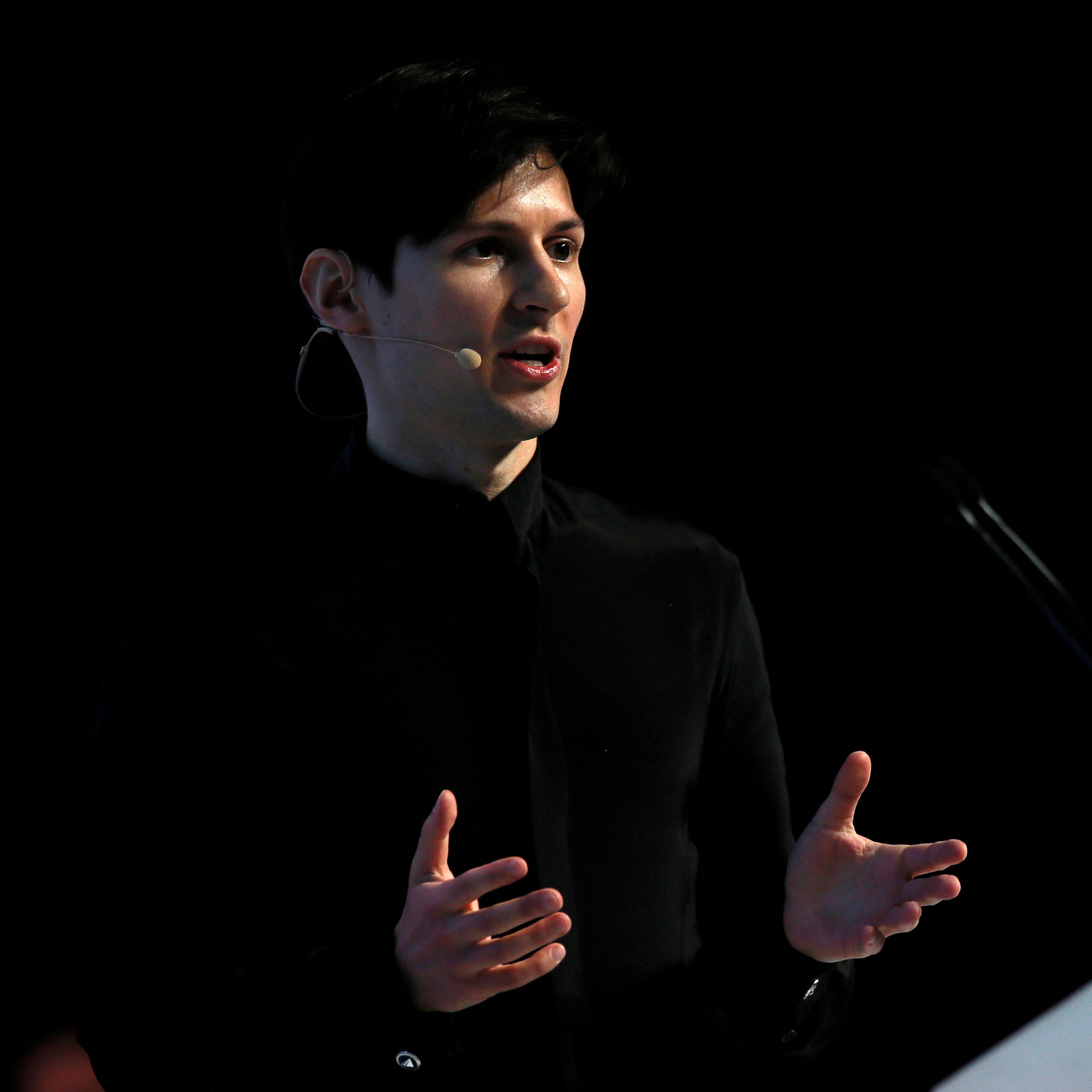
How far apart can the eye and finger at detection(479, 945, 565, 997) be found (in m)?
0.78

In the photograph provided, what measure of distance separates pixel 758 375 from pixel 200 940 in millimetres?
1347

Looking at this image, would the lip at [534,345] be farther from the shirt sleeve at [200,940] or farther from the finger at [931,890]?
the finger at [931,890]

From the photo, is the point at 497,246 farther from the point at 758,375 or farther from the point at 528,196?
the point at 758,375

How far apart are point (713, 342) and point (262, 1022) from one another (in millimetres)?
1383

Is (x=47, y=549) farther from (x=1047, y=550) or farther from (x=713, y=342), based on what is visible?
(x=1047, y=550)

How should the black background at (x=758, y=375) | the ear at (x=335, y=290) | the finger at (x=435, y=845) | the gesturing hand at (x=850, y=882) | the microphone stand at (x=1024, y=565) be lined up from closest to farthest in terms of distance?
the microphone stand at (x=1024, y=565) → the finger at (x=435, y=845) → the gesturing hand at (x=850, y=882) → the ear at (x=335, y=290) → the black background at (x=758, y=375)

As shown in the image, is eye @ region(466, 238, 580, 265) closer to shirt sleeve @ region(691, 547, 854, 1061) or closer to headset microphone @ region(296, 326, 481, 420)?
headset microphone @ region(296, 326, 481, 420)

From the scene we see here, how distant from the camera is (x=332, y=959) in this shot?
115 cm

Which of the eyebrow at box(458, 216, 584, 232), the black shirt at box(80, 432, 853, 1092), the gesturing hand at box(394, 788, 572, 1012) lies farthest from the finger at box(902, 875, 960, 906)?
the eyebrow at box(458, 216, 584, 232)

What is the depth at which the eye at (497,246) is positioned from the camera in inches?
51.8

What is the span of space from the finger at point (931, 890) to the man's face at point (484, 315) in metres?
0.64

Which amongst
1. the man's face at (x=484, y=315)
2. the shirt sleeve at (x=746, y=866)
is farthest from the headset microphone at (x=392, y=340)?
the shirt sleeve at (x=746, y=866)

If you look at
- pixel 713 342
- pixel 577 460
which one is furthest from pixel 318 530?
pixel 713 342

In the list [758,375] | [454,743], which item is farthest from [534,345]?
[758,375]
